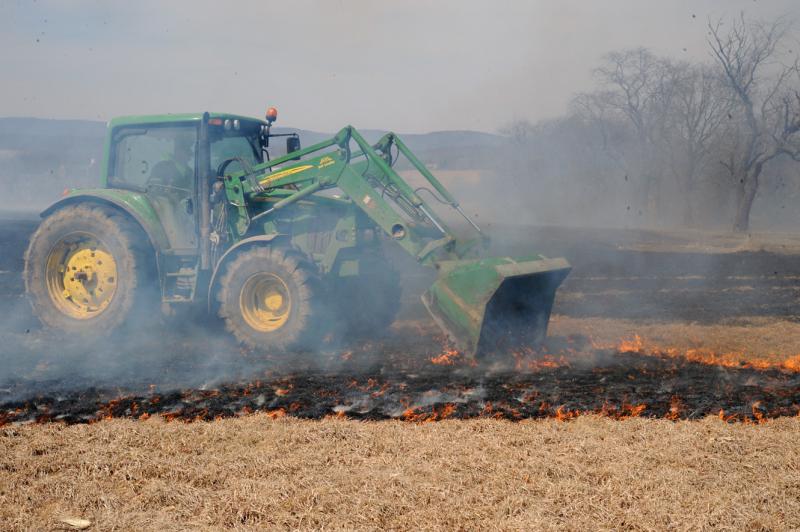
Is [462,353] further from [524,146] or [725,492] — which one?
[524,146]

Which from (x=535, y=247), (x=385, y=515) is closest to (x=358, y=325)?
(x=385, y=515)

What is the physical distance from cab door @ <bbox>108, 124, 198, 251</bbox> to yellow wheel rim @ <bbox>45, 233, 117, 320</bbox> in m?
0.93

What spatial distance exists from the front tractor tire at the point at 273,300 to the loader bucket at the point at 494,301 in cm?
146

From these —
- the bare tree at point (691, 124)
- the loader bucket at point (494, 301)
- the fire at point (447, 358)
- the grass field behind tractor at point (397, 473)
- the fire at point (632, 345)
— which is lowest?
the grass field behind tractor at point (397, 473)

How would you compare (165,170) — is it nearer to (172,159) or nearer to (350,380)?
(172,159)

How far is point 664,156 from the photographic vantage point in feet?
136

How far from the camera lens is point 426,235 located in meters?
9.28

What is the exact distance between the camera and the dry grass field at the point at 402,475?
174 inches

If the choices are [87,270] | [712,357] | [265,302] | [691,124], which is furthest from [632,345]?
[691,124]

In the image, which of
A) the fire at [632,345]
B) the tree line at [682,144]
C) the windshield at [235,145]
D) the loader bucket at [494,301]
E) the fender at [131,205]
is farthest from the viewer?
the tree line at [682,144]

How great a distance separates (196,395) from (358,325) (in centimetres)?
339

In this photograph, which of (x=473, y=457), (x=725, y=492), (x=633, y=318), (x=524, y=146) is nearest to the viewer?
(x=725, y=492)

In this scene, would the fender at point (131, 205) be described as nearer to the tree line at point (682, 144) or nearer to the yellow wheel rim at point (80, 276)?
the yellow wheel rim at point (80, 276)

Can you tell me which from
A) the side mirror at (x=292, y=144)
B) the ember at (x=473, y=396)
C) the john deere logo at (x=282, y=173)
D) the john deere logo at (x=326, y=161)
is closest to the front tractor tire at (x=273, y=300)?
the ember at (x=473, y=396)
